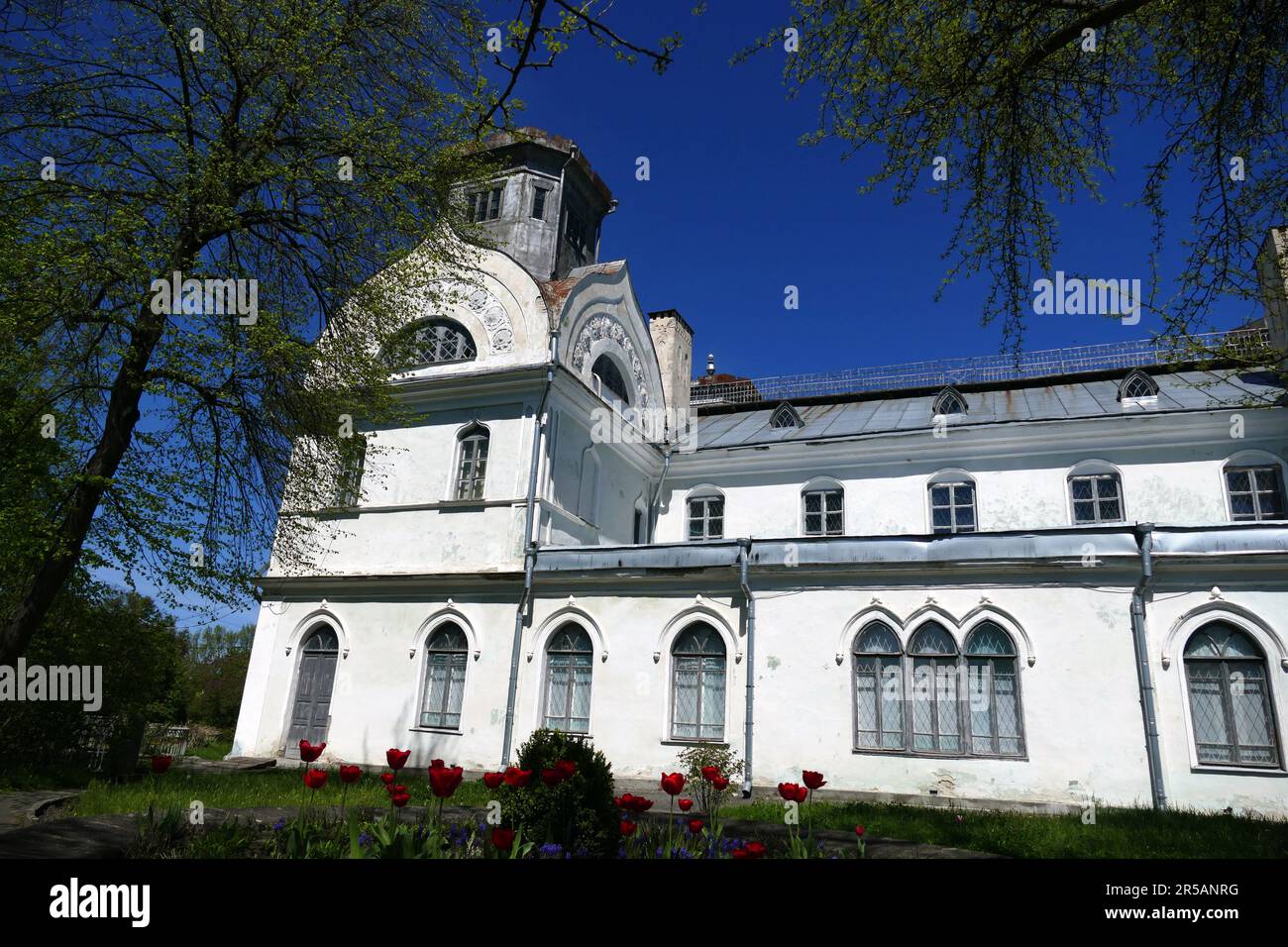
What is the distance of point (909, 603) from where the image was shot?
540 inches

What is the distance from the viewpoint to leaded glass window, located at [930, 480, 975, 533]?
735 inches

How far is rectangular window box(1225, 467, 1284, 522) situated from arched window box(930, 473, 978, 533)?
16.5 feet

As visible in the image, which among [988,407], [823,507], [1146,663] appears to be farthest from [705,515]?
[1146,663]

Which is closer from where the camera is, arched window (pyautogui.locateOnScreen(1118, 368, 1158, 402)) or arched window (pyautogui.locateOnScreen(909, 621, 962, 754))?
arched window (pyautogui.locateOnScreen(909, 621, 962, 754))

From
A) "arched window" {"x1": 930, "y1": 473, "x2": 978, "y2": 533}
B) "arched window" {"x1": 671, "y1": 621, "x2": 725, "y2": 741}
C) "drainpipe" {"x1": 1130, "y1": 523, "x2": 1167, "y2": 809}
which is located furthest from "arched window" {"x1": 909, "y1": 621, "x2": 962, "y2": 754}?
"arched window" {"x1": 930, "y1": 473, "x2": 978, "y2": 533}

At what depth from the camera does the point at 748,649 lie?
14.3m

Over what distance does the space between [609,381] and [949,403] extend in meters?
8.58

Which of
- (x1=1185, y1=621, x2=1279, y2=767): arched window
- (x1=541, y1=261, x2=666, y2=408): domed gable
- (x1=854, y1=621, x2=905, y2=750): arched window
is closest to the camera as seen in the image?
(x1=1185, y1=621, x2=1279, y2=767): arched window

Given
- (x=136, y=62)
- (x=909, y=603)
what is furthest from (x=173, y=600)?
(x=909, y=603)

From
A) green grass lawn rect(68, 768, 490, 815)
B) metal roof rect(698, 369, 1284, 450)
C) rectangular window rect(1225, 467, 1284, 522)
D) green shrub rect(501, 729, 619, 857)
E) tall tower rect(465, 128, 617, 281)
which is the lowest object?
green grass lawn rect(68, 768, 490, 815)

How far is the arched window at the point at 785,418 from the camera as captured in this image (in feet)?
70.5

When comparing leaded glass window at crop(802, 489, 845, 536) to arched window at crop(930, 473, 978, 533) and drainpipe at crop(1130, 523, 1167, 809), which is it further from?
drainpipe at crop(1130, 523, 1167, 809)

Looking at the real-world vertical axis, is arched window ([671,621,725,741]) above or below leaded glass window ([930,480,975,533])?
below

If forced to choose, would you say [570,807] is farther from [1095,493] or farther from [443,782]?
[1095,493]
